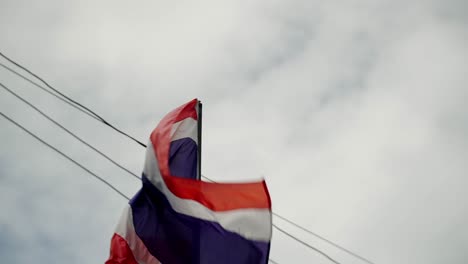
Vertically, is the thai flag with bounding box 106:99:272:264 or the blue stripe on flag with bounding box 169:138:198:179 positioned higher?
the blue stripe on flag with bounding box 169:138:198:179

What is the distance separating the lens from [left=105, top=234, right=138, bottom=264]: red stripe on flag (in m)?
8.42

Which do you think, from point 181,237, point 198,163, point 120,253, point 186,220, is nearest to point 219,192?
point 186,220

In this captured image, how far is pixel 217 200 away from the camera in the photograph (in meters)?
8.10

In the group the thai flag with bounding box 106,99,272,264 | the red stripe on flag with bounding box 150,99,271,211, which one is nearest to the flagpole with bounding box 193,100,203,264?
the thai flag with bounding box 106,99,272,264

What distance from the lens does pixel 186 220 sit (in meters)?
8.20

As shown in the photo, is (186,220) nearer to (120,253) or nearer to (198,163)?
(120,253)

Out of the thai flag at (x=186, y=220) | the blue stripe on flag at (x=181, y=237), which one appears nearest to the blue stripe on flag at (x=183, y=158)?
the thai flag at (x=186, y=220)

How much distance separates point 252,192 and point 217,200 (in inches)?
22.9

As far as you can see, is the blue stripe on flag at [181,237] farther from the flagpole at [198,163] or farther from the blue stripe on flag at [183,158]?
the blue stripe on flag at [183,158]

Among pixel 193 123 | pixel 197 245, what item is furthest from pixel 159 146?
pixel 197 245

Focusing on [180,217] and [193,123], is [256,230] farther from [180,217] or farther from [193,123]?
[193,123]

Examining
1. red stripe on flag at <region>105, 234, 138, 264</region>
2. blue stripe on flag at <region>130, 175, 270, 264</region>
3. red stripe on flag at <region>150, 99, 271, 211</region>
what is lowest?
red stripe on flag at <region>105, 234, 138, 264</region>

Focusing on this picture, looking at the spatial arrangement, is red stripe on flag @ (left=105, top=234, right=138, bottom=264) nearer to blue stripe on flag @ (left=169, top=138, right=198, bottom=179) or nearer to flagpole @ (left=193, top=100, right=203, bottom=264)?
flagpole @ (left=193, top=100, right=203, bottom=264)

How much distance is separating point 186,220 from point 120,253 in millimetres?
1327
